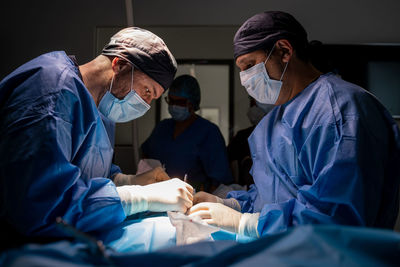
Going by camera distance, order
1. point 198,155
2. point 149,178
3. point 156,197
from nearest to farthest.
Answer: point 156,197 → point 149,178 → point 198,155

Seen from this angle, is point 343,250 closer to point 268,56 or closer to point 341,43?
point 268,56

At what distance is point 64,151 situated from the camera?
3.40 feet

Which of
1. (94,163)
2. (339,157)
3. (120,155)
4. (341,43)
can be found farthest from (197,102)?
(339,157)

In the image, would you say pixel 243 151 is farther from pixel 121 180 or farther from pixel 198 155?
pixel 121 180

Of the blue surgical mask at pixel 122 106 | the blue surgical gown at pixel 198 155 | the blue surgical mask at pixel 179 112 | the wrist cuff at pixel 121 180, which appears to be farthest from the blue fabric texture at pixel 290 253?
the blue surgical mask at pixel 179 112

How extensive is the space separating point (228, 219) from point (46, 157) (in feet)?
2.38

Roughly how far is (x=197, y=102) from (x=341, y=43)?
1304 millimetres

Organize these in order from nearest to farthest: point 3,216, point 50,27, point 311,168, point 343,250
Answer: point 343,250
point 3,216
point 311,168
point 50,27

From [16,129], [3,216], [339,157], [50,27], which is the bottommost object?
[3,216]

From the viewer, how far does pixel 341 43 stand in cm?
274

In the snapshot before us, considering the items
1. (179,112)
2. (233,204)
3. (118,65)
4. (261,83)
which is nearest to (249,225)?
(233,204)

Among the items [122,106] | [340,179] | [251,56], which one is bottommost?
[340,179]

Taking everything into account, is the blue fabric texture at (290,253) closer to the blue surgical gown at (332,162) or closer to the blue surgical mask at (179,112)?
the blue surgical gown at (332,162)

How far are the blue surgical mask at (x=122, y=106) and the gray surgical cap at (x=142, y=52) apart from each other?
0.12m
